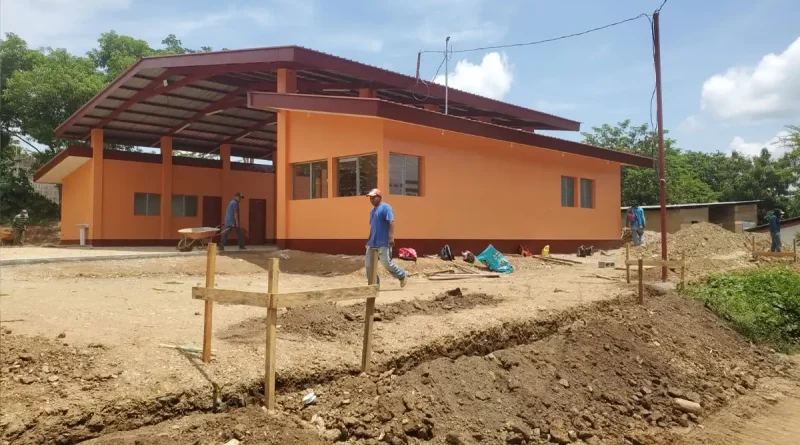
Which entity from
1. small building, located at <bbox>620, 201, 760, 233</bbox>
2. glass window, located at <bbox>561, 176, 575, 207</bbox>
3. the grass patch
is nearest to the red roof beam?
glass window, located at <bbox>561, 176, 575, 207</bbox>

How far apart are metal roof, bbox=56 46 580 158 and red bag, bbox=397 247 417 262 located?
4647 millimetres

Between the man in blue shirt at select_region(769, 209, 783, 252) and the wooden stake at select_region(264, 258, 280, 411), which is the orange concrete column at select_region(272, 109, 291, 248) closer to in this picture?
the wooden stake at select_region(264, 258, 280, 411)

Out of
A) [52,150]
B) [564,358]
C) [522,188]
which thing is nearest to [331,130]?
[522,188]

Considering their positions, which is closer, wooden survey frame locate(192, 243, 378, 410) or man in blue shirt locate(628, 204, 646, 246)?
wooden survey frame locate(192, 243, 378, 410)

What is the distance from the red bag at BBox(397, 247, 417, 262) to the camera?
12953 millimetres

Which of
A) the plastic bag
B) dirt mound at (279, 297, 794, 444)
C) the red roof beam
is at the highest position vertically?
the red roof beam

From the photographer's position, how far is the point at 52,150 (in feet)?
93.5

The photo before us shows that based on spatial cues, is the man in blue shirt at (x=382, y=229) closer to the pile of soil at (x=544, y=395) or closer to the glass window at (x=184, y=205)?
the pile of soil at (x=544, y=395)

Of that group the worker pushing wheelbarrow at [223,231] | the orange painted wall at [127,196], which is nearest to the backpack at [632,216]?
the worker pushing wheelbarrow at [223,231]

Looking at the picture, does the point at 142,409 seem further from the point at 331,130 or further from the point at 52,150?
the point at 52,150

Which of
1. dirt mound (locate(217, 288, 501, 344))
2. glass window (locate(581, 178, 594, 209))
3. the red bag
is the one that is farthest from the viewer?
glass window (locate(581, 178, 594, 209))

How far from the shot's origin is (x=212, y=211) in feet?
70.8

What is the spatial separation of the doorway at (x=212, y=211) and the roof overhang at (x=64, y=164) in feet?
13.4

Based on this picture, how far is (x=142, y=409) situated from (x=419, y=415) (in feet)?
6.91
